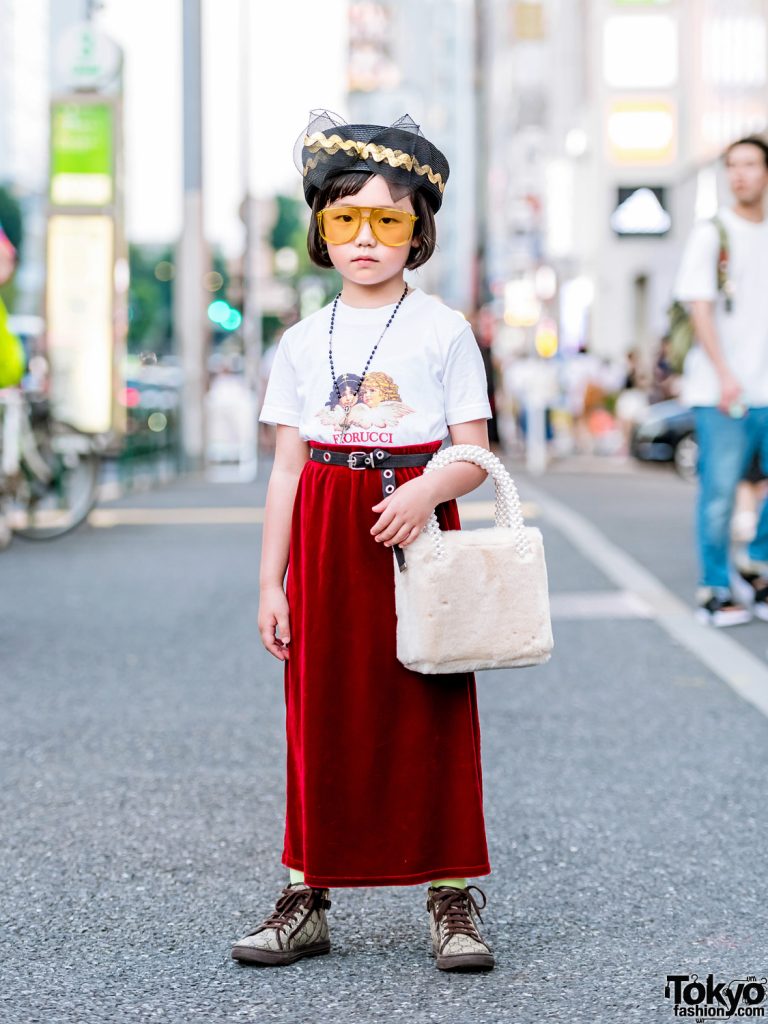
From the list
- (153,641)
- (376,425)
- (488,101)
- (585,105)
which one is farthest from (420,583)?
(488,101)

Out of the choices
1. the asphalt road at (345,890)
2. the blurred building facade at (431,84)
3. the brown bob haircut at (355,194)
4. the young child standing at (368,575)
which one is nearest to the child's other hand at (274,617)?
the young child standing at (368,575)

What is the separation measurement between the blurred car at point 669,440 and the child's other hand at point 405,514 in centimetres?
1899

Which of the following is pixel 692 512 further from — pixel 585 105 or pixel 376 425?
pixel 585 105

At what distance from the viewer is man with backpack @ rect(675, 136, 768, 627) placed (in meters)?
7.75

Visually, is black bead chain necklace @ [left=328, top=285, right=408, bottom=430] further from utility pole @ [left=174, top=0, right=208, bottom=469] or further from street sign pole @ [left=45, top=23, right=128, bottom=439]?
utility pole @ [left=174, top=0, right=208, bottom=469]

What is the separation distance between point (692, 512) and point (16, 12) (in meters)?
160

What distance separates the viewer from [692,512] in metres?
15.1

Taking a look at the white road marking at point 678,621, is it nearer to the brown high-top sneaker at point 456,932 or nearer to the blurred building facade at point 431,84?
the brown high-top sneaker at point 456,932

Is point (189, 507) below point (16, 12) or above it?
below

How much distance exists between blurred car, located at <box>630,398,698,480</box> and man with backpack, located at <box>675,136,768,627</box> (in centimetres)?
1409

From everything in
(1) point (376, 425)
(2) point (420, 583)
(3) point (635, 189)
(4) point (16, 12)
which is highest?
(4) point (16, 12)

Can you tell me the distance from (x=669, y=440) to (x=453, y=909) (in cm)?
1961

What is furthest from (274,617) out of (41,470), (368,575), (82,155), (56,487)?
(82,155)

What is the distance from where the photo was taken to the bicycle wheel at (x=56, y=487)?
39.9 ft
